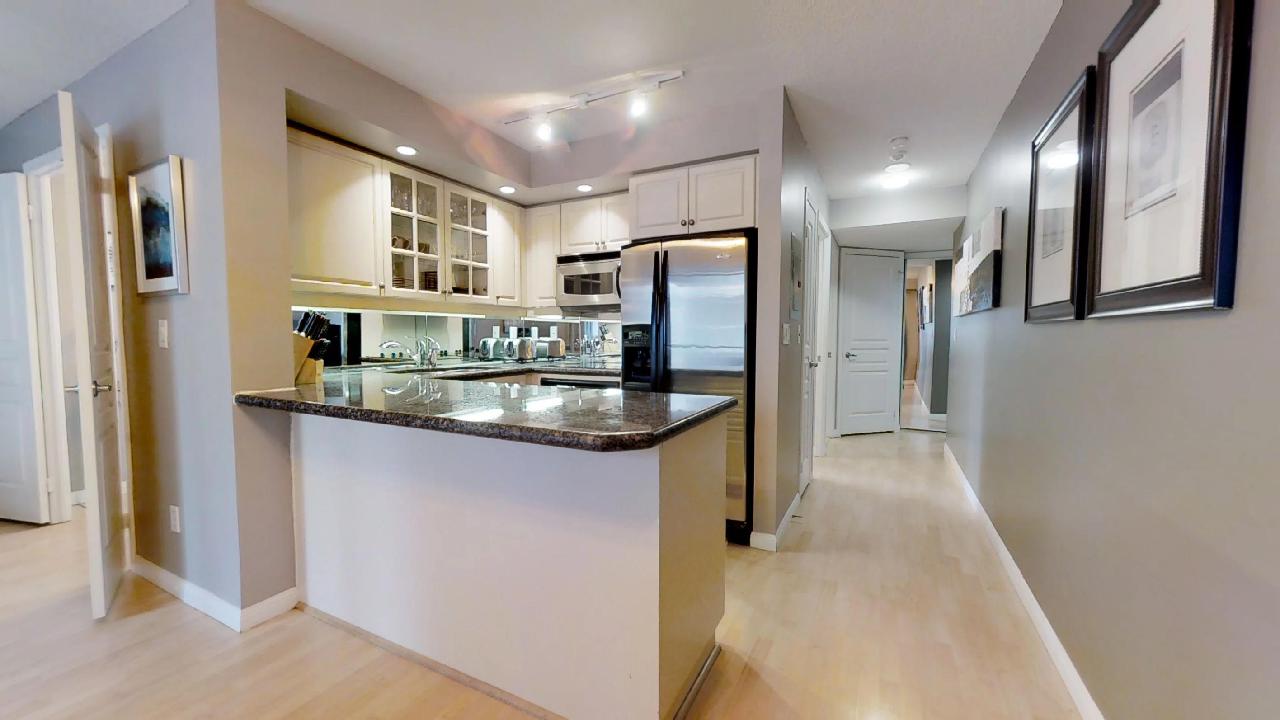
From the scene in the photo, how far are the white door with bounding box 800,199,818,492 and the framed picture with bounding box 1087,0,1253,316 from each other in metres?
1.85

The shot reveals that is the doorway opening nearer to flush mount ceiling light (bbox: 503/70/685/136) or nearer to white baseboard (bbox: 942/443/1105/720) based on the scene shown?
flush mount ceiling light (bbox: 503/70/685/136)

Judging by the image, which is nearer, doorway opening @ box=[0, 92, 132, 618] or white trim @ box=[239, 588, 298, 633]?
white trim @ box=[239, 588, 298, 633]

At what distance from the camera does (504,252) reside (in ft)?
11.9

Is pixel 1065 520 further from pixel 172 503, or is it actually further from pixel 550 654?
pixel 172 503

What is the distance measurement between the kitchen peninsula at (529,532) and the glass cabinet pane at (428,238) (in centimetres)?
139

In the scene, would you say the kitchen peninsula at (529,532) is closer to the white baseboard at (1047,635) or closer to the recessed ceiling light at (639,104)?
the white baseboard at (1047,635)

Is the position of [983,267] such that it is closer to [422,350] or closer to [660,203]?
[660,203]

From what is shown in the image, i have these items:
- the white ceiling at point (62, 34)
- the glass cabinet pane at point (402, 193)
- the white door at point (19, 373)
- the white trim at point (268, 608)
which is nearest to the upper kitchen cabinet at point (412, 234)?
the glass cabinet pane at point (402, 193)

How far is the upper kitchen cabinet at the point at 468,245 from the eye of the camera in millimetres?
3232

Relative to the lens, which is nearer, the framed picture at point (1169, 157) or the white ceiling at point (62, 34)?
the framed picture at point (1169, 157)

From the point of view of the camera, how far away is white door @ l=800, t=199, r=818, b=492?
338 cm

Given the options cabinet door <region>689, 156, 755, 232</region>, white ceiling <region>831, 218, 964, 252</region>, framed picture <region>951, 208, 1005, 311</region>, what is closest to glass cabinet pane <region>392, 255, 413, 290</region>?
cabinet door <region>689, 156, 755, 232</region>

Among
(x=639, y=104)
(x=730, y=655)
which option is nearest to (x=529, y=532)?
(x=730, y=655)

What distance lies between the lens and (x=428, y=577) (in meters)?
1.65
